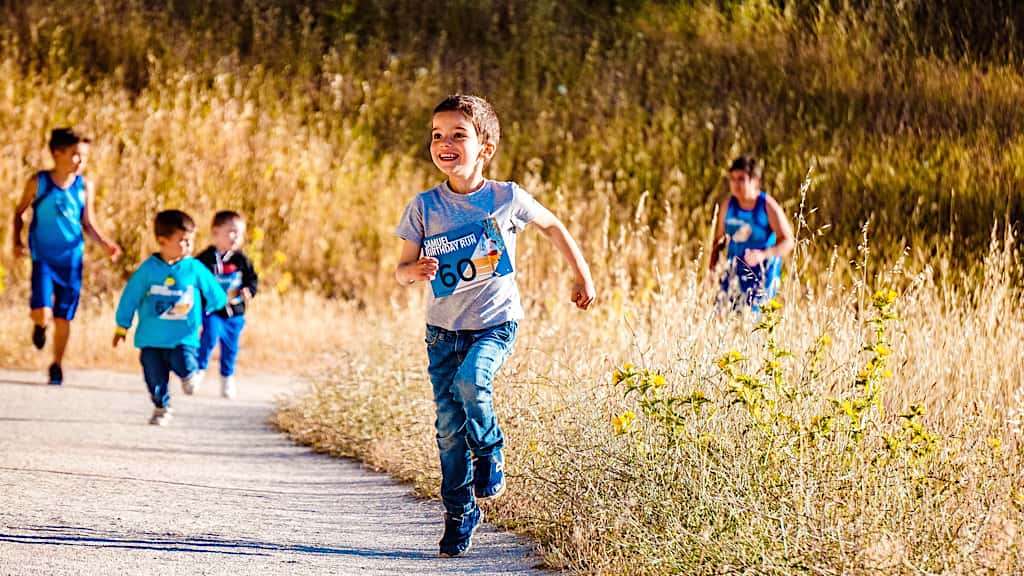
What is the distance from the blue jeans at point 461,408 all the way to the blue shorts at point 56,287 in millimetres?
6047

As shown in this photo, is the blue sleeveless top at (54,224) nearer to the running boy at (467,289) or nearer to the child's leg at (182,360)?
the child's leg at (182,360)

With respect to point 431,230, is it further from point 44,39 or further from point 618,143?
point 44,39

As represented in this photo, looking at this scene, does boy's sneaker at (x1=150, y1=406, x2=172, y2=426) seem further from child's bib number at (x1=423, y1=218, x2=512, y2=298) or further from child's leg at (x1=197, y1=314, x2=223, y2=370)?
child's bib number at (x1=423, y1=218, x2=512, y2=298)

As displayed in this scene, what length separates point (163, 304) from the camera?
964 centimetres

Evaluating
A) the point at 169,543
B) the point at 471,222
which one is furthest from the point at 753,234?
the point at 169,543

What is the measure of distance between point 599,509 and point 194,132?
1451 cm

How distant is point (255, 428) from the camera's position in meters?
10.1

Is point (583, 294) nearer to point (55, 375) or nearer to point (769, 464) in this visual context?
point (769, 464)

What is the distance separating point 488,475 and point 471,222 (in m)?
0.99

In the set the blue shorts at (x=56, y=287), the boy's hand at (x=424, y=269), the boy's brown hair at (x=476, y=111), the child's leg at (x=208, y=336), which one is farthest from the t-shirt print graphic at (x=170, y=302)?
the boy's hand at (x=424, y=269)

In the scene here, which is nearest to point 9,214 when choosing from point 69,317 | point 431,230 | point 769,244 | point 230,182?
point 230,182

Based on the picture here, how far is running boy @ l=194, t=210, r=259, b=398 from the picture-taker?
433 inches

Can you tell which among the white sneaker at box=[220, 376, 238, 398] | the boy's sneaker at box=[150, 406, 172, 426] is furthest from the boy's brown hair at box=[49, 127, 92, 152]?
the boy's sneaker at box=[150, 406, 172, 426]

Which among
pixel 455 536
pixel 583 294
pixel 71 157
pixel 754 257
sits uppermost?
pixel 71 157
